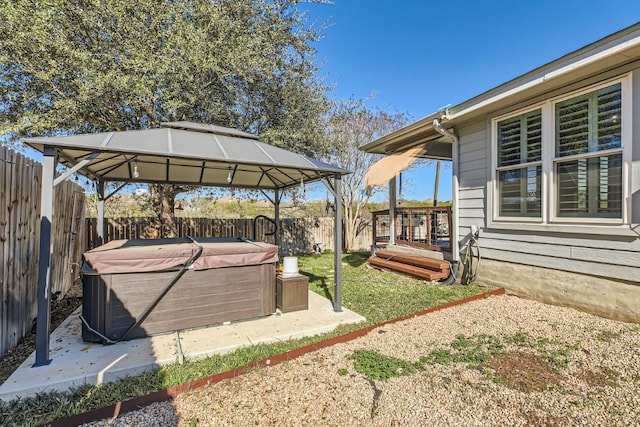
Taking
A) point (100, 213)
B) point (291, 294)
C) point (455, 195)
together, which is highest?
point (455, 195)

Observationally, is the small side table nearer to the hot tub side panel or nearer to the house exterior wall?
the hot tub side panel

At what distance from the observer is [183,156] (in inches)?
134

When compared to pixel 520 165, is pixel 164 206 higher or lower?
lower

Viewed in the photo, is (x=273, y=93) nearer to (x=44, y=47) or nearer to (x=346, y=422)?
(x=44, y=47)

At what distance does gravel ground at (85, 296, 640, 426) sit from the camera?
7.12 feet

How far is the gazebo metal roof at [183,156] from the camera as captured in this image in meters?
3.22

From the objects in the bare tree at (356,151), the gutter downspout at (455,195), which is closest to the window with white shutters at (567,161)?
the gutter downspout at (455,195)

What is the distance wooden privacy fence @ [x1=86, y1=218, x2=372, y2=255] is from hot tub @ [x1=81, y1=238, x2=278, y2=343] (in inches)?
172

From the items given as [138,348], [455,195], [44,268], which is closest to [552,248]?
[455,195]

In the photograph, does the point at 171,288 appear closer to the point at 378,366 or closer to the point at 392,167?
the point at 378,366

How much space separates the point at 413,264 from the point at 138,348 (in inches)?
215

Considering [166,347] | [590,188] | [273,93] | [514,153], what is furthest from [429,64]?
[166,347]

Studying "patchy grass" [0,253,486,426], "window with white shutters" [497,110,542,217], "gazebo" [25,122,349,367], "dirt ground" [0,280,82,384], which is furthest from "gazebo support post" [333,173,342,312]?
"dirt ground" [0,280,82,384]

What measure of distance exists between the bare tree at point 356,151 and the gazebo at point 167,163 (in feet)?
17.9
